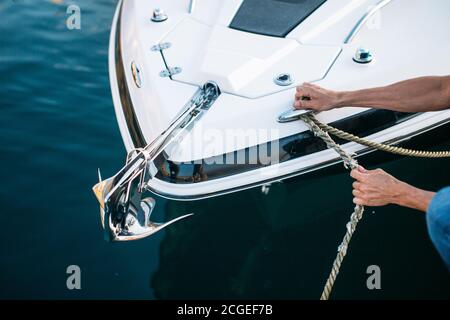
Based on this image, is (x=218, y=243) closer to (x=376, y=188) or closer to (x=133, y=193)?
(x=133, y=193)

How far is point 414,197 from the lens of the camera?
1824mm

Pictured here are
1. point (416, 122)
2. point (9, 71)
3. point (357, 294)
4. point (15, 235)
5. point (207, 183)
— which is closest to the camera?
point (207, 183)

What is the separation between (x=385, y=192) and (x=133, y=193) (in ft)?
3.08

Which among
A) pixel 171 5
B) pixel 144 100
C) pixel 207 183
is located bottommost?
pixel 207 183

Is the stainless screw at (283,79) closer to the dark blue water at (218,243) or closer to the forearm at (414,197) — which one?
the dark blue water at (218,243)

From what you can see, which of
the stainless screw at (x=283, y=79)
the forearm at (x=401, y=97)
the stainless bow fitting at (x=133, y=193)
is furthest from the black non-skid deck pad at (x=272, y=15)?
the stainless bow fitting at (x=133, y=193)

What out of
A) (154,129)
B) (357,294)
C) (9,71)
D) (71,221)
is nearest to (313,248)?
(357,294)

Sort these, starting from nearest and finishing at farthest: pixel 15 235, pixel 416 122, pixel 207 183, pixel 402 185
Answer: pixel 402 185 < pixel 207 183 < pixel 416 122 < pixel 15 235

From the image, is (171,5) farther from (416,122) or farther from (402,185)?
(402,185)

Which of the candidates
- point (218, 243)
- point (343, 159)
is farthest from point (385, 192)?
point (218, 243)

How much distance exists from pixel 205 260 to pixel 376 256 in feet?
2.80

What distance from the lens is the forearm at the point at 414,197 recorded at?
5.89 ft

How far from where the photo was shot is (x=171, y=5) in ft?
9.42

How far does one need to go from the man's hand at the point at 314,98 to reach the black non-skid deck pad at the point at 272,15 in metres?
0.43
